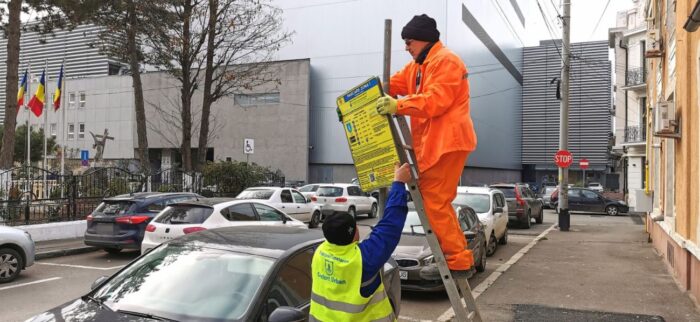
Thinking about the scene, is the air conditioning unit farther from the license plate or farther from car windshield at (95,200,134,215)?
the license plate

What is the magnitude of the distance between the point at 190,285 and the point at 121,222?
27.7 feet

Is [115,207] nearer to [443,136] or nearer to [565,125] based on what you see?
[443,136]

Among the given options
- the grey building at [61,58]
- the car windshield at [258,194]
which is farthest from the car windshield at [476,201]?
the grey building at [61,58]

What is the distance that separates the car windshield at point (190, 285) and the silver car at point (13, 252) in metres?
6.10

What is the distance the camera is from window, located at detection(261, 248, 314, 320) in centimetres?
386

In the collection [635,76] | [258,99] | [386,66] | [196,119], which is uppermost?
[635,76]

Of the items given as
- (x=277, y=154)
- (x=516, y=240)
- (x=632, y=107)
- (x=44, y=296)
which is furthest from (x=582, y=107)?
(x=44, y=296)

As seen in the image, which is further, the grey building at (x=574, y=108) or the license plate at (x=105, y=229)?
the grey building at (x=574, y=108)

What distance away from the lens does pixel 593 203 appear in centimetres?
2973

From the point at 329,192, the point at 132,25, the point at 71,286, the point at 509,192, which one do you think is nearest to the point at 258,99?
the point at 329,192

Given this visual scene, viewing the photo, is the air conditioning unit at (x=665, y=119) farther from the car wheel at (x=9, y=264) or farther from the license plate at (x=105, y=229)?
the car wheel at (x=9, y=264)

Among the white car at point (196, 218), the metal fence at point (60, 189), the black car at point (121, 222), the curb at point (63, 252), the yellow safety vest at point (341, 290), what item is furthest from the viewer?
the metal fence at point (60, 189)

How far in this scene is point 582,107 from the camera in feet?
188

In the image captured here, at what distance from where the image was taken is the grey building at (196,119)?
4000cm
